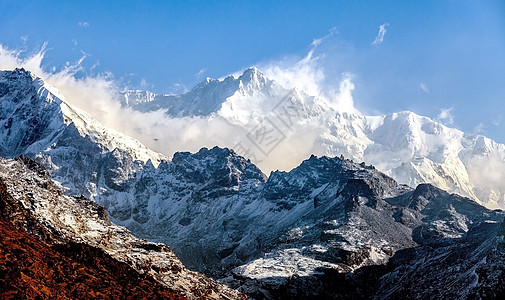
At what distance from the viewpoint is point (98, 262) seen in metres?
83.1

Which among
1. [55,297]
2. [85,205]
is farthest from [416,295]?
[55,297]

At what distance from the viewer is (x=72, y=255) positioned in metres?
82.4

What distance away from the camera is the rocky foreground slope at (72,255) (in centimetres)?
6200

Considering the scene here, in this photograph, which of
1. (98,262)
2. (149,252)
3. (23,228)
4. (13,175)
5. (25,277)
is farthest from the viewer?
(13,175)

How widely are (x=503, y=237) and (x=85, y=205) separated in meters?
150

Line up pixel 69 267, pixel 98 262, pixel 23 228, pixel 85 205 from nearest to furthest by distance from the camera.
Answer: pixel 69 267 → pixel 98 262 → pixel 23 228 → pixel 85 205

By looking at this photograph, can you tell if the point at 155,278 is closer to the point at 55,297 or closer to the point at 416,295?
the point at 55,297

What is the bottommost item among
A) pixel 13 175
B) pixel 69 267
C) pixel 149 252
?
pixel 69 267

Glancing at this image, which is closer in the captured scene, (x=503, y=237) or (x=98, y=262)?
(x=98, y=262)

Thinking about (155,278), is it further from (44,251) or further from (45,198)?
(45,198)

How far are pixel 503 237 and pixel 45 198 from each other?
158m

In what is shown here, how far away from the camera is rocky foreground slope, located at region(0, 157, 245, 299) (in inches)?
2441

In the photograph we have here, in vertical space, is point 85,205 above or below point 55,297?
above

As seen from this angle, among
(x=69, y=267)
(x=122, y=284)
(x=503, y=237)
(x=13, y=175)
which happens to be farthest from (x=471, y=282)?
(x=13, y=175)
